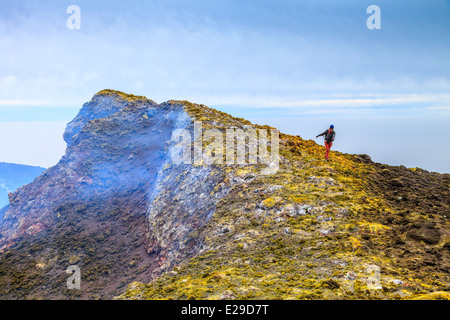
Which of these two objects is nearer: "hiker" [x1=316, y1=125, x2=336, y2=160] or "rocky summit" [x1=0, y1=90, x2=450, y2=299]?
"rocky summit" [x1=0, y1=90, x2=450, y2=299]

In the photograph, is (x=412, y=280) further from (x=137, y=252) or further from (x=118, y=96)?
(x=118, y=96)

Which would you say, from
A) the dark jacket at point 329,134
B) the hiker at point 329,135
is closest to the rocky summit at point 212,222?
the hiker at point 329,135

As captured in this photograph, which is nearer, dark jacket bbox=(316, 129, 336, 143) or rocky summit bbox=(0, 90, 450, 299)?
rocky summit bbox=(0, 90, 450, 299)

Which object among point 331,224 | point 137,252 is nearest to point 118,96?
point 137,252

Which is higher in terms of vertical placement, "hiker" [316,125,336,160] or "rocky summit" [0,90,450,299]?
"hiker" [316,125,336,160]

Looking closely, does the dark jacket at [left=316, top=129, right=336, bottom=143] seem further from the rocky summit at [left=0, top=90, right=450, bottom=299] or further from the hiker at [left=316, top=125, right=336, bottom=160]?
the rocky summit at [left=0, top=90, right=450, bottom=299]

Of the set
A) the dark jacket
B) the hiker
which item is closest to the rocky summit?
the hiker

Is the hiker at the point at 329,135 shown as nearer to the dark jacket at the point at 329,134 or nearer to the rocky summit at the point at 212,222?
the dark jacket at the point at 329,134

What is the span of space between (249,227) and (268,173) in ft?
20.1

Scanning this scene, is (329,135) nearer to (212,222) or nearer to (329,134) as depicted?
(329,134)

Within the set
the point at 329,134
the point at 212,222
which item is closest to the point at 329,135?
the point at 329,134

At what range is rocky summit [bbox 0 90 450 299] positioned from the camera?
35.8 feet
